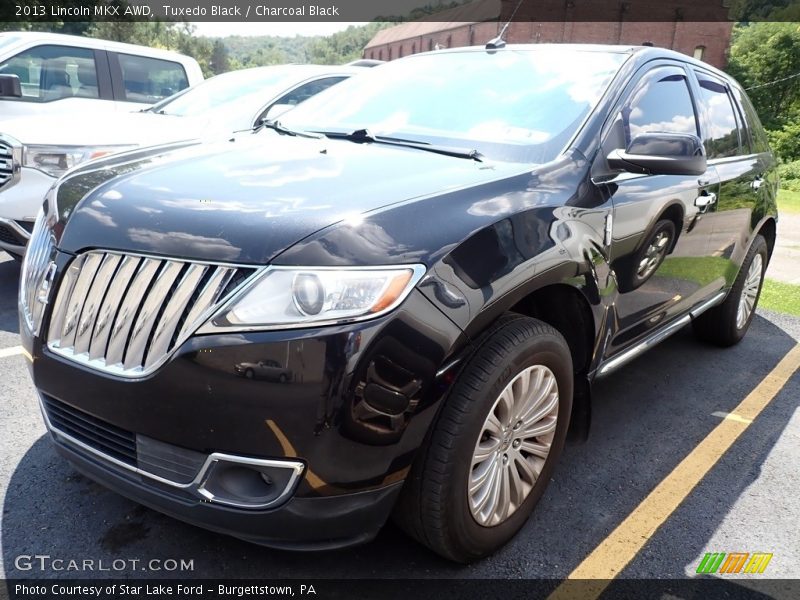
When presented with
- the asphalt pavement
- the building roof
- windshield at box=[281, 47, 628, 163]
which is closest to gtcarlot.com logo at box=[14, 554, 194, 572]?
the asphalt pavement

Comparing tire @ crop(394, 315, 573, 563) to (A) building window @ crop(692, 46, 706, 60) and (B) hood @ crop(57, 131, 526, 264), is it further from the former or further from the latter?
(A) building window @ crop(692, 46, 706, 60)

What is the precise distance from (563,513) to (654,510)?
39 cm

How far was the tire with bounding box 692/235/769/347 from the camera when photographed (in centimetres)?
420

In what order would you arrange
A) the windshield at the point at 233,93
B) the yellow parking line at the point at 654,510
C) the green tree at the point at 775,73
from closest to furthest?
the yellow parking line at the point at 654,510
the windshield at the point at 233,93
the green tree at the point at 775,73

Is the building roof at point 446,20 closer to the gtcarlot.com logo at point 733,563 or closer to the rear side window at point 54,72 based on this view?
the rear side window at point 54,72

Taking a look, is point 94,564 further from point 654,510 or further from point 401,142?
point 654,510

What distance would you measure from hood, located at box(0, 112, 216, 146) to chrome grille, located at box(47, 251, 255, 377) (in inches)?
100

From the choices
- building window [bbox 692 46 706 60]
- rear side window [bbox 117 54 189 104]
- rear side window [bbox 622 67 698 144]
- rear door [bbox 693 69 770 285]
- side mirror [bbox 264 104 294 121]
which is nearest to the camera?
rear side window [bbox 622 67 698 144]

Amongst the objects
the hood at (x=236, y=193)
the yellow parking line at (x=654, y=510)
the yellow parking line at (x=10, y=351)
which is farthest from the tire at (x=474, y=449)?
the yellow parking line at (x=10, y=351)

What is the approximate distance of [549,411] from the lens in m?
2.31

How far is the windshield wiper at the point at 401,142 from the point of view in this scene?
2.47m

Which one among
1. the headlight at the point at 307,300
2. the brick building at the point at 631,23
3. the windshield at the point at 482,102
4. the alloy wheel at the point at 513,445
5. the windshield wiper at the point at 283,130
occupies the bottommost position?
the alloy wheel at the point at 513,445

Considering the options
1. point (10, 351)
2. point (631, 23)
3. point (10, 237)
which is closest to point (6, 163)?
point (10, 237)

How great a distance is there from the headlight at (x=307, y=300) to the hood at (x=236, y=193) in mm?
89
